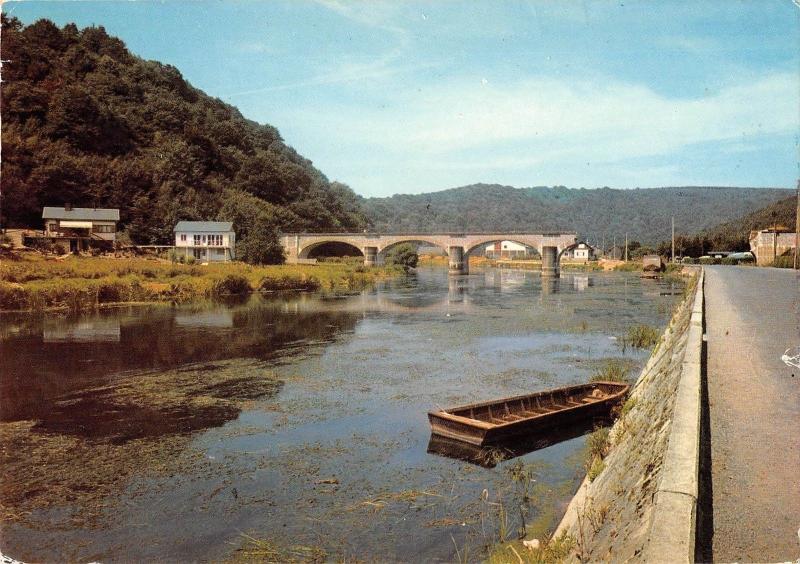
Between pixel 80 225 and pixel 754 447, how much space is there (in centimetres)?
6809

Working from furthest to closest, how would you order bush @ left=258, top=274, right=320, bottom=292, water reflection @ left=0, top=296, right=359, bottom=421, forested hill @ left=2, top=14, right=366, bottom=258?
forested hill @ left=2, top=14, right=366, bottom=258 < bush @ left=258, top=274, right=320, bottom=292 < water reflection @ left=0, top=296, right=359, bottom=421

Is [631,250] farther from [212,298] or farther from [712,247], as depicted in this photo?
[212,298]

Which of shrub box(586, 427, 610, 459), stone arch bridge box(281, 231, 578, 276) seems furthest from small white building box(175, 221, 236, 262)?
shrub box(586, 427, 610, 459)

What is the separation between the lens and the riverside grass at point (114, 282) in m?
35.9

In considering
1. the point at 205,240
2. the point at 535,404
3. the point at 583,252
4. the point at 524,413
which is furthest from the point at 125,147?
the point at 524,413

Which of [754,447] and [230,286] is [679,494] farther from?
[230,286]

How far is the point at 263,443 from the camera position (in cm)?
1268

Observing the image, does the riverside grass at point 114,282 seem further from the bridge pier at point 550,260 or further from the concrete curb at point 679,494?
the bridge pier at point 550,260

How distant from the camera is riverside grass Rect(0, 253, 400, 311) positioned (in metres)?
35.9

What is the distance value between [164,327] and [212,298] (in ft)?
52.5

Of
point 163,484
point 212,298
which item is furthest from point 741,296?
point 212,298

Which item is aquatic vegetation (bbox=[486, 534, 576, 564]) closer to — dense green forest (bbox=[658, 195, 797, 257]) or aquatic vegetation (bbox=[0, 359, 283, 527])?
aquatic vegetation (bbox=[0, 359, 283, 527])

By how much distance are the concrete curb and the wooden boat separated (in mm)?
4827

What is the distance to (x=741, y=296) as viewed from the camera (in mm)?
25719
